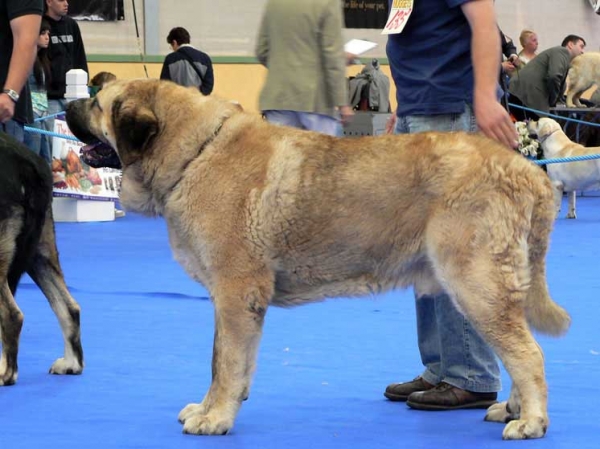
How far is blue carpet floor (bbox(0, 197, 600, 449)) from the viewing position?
12.2 ft

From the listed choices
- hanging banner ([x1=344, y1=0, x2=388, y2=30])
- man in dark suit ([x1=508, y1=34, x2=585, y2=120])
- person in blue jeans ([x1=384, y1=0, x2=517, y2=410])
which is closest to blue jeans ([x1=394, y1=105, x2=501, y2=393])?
person in blue jeans ([x1=384, y1=0, x2=517, y2=410])

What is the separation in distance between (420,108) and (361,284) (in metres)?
0.81

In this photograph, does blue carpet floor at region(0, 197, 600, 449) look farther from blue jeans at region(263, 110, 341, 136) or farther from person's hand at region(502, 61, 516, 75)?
person's hand at region(502, 61, 516, 75)

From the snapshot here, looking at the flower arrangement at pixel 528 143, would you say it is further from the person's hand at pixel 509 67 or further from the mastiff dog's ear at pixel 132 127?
the mastiff dog's ear at pixel 132 127

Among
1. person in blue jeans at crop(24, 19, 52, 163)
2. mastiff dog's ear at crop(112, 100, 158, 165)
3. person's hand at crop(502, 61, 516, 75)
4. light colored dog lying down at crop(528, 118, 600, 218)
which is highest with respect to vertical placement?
mastiff dog's ear at crop(112, 100, 158, 165)

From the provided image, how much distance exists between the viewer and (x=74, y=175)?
Result: 11.4 metres

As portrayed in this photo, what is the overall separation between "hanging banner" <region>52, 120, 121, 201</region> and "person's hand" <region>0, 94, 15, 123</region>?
237 inches

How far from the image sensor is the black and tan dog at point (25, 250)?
177 inches

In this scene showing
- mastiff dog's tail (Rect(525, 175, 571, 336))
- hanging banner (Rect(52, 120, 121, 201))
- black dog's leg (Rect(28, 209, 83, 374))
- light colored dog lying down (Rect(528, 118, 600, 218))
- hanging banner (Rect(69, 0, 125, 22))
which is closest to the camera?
mastiff dog's tail (Rect(525, 175, 571, 336))

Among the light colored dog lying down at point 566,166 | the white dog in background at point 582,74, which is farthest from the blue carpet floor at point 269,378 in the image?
the white dog in background at point 582,74

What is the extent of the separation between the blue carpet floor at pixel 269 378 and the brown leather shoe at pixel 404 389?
5cm

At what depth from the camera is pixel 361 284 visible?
3.77 metres

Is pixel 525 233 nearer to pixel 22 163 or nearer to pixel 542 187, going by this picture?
pixel 542 187

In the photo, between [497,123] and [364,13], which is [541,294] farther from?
[364,13]
